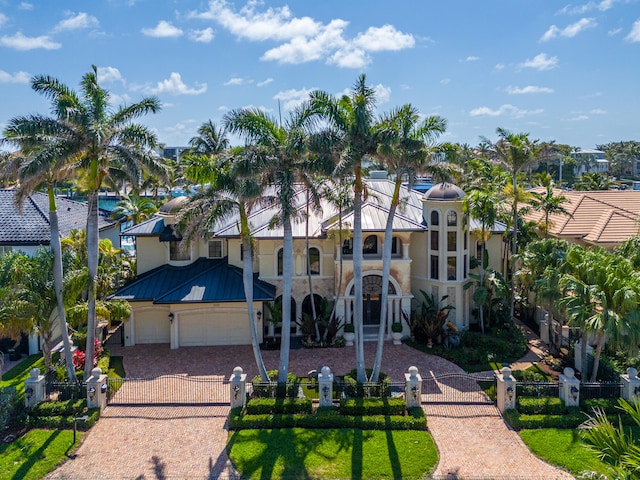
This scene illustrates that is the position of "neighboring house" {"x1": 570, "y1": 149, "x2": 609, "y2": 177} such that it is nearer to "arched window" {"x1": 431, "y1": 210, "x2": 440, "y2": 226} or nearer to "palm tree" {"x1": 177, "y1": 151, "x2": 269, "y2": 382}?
"arched window" {"x1": 431, "y1": 210, "x2": 440, "y2": 226}

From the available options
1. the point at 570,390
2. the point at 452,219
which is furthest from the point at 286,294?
the point at 452,219

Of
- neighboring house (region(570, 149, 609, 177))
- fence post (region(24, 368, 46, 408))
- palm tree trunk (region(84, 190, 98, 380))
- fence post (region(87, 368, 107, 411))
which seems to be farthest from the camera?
neighboring house (region(570, 149, 609, 177))

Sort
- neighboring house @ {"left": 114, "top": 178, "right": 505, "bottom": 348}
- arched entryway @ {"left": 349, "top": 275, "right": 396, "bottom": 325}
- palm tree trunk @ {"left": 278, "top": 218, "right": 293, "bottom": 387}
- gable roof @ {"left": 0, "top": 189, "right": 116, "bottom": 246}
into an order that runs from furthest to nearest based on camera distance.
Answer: arched entryway @ {"left": 349, "top": 275, "right": 396, "bottom": 325} → neighboring house @ {"left": 114, "top": 178, "right": 505, "bottom": 348} → gable roof @ {"left": 0, "top": 189, "right": 116, "bottom": 246} → palm tree trunk @ {"left": 278, "top": 218, "right": 293, "bottom": 387}

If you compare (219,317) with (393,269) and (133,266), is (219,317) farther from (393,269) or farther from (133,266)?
(393,269)

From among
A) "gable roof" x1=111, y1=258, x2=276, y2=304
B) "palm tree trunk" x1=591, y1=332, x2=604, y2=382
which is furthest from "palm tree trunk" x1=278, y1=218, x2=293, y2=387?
"palm tree trunk" x1=591, y1=332, x2=604, y2=382

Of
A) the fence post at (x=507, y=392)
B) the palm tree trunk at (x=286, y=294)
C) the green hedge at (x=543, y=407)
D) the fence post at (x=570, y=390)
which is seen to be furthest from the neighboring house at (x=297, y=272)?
the green hedge at (x=543, y=407)
